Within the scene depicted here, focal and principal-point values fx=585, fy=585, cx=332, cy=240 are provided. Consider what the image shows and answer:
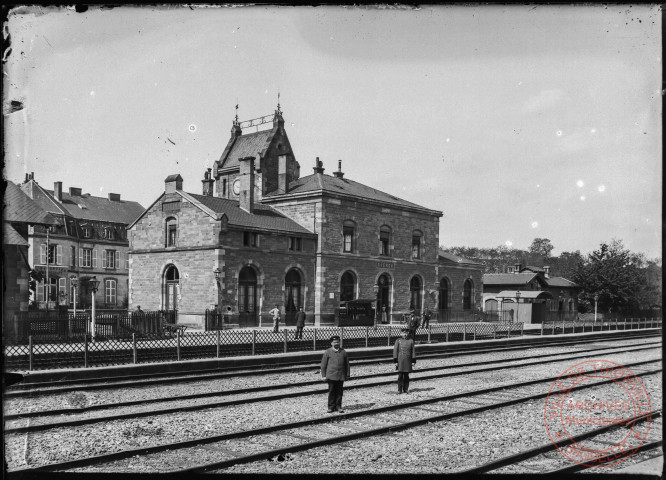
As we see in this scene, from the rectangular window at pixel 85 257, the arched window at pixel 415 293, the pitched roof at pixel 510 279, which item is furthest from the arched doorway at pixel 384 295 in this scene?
the rectangular window at pixel 85 257

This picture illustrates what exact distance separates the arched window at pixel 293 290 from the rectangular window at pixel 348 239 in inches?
164

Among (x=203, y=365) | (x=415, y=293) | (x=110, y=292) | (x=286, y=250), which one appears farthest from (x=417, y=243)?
(x=110, y=292)

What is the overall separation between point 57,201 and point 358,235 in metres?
31.1

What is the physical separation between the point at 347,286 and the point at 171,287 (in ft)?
37.7

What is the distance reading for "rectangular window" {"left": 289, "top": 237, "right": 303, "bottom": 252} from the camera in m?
36.1

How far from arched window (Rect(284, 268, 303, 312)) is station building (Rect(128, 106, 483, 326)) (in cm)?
6

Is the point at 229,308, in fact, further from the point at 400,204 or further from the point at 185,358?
the point at 400,204

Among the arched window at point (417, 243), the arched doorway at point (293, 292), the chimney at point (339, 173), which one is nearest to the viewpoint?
the arched doorway at point (293, 292)

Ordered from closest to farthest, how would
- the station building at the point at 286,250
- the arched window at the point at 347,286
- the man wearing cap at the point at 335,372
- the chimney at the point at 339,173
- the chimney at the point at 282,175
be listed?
the man wearing cap at the point at 335,372 → the station building at the point at 286,250 → the arched window at the point at 347,286 → the chimney at the point at 282,175 → the chimney at the point at 339,173

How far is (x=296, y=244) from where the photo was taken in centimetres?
3644

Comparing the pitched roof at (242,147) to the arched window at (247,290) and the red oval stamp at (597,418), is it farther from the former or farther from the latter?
the red oval stamp at (597,418)

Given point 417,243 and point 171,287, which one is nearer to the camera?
point 171,287

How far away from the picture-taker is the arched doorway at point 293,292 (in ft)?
118

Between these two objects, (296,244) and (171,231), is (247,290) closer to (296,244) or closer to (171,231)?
(296,244)
